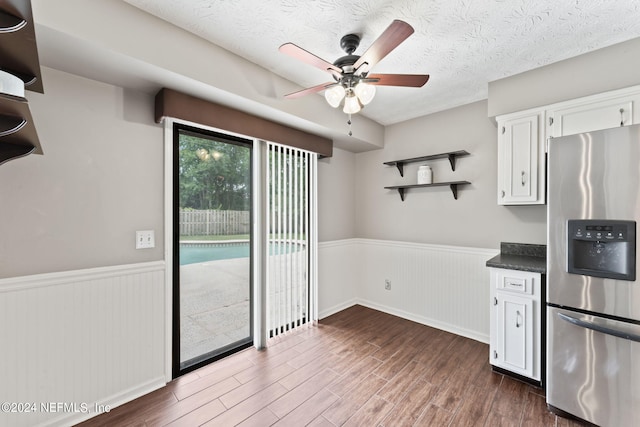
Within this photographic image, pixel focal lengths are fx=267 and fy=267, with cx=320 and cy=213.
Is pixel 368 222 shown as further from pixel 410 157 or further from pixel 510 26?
pixel 510 26

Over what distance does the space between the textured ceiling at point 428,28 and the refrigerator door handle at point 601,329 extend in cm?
192

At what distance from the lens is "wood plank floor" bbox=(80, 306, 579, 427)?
1737 mm

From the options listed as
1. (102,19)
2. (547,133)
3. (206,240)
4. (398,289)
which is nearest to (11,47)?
(102,19)

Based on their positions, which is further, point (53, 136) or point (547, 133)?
point (547, 133)

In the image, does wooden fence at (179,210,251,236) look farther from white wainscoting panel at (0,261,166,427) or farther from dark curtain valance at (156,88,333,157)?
dark curtain valance at (156,88,333,157)

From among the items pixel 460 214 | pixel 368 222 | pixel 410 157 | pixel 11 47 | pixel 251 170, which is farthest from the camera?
pixel 368 222

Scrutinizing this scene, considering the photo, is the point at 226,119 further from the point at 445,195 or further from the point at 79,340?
the point at 445,195

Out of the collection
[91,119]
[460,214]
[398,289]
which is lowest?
[398,289]

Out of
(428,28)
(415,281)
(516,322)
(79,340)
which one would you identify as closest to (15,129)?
(79,340)

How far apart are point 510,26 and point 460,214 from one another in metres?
1.80

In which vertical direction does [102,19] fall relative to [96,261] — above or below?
above

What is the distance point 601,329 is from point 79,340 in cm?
325

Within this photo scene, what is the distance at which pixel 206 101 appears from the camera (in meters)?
2.15

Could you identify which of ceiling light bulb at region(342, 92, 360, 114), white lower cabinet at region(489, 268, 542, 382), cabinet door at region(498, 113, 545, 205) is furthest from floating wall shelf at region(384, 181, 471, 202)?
ceiling light bulb at region(342, 92, 360, 114)
